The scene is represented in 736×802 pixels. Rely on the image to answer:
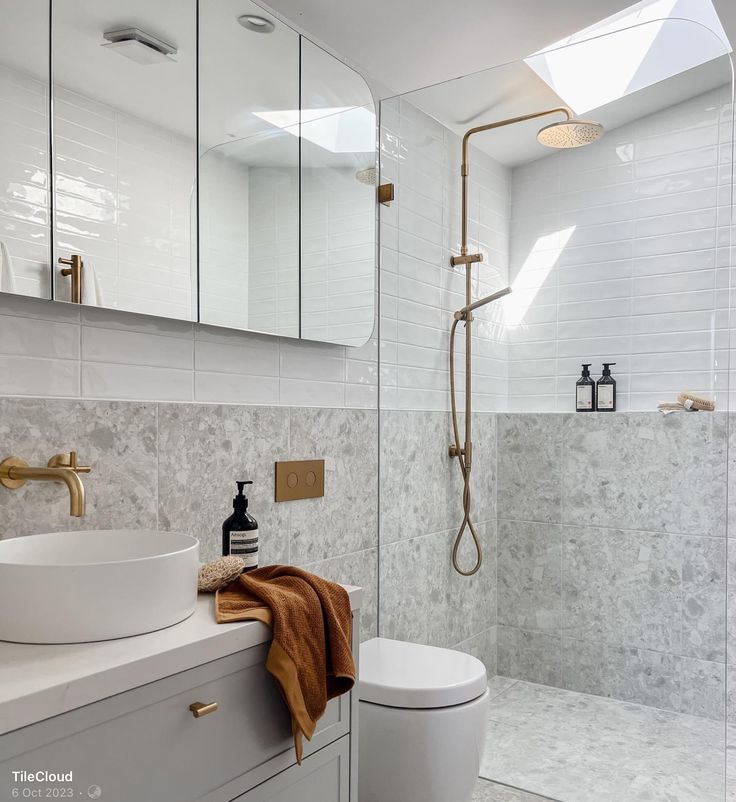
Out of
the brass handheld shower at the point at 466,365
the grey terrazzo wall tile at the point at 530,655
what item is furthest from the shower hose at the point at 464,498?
the grey terrazzo wall tile at the point at 530,655

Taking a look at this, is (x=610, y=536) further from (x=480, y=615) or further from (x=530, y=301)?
(x=530, y=301)

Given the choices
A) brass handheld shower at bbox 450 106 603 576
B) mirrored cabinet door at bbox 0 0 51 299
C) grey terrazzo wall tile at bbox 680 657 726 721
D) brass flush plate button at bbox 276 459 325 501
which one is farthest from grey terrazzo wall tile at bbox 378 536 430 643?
mirrored cabinet door at bbox 0 0 51 299

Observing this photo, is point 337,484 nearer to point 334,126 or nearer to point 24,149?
point 334,126

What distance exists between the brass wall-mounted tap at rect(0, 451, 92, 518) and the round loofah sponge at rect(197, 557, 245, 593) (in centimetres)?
26

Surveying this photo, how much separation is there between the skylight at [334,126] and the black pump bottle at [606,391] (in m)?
1.10

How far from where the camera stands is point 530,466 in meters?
2.25

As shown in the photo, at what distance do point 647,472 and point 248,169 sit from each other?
4.73 ft

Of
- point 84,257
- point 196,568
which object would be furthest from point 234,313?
point 196,568

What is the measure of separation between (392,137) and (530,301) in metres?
0.80

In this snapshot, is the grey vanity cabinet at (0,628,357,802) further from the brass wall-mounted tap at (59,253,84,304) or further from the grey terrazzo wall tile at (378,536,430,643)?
the grey terrazzo wall tile at (378,536,430,643)

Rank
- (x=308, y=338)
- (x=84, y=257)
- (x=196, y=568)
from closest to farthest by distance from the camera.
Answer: (x=196, y=568), (x=84, y=257), (x=308, y=338)

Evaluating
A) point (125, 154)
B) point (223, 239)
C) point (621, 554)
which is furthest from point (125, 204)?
point (621, 554)

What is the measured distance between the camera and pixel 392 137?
2510 mm

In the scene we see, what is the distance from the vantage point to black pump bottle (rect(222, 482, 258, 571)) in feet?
5.28
